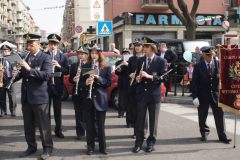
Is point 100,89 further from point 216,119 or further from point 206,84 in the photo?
point 216,119

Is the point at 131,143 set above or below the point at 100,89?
below

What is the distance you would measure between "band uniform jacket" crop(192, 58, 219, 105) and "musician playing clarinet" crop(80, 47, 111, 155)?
74.3 inches

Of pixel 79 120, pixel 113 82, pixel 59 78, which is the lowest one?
pixel 79 120

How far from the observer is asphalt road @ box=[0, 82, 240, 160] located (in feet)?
22.3

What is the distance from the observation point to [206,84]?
7734mm

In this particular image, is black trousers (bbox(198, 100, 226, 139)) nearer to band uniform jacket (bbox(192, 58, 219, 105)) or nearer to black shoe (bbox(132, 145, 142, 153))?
band uniform jacket (bbox(192, 58, 219, 105))

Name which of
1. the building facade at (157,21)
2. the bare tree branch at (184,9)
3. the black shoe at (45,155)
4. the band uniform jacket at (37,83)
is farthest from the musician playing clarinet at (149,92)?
the building facade at (157,21)

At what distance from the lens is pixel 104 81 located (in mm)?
6832

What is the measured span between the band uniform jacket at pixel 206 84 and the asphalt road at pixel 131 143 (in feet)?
2.73

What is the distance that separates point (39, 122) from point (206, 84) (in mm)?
3199

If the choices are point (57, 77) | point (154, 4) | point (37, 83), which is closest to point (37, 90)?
point (37, 83)

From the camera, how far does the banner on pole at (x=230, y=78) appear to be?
7.41m

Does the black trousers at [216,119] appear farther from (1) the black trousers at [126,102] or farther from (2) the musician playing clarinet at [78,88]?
(2) the musician playing clarinet at [78,88]

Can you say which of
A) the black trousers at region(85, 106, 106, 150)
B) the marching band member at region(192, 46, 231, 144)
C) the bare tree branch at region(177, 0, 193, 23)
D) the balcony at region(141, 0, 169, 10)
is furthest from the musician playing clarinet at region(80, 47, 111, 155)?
the balcony at region(141, 0, 169, 10)
